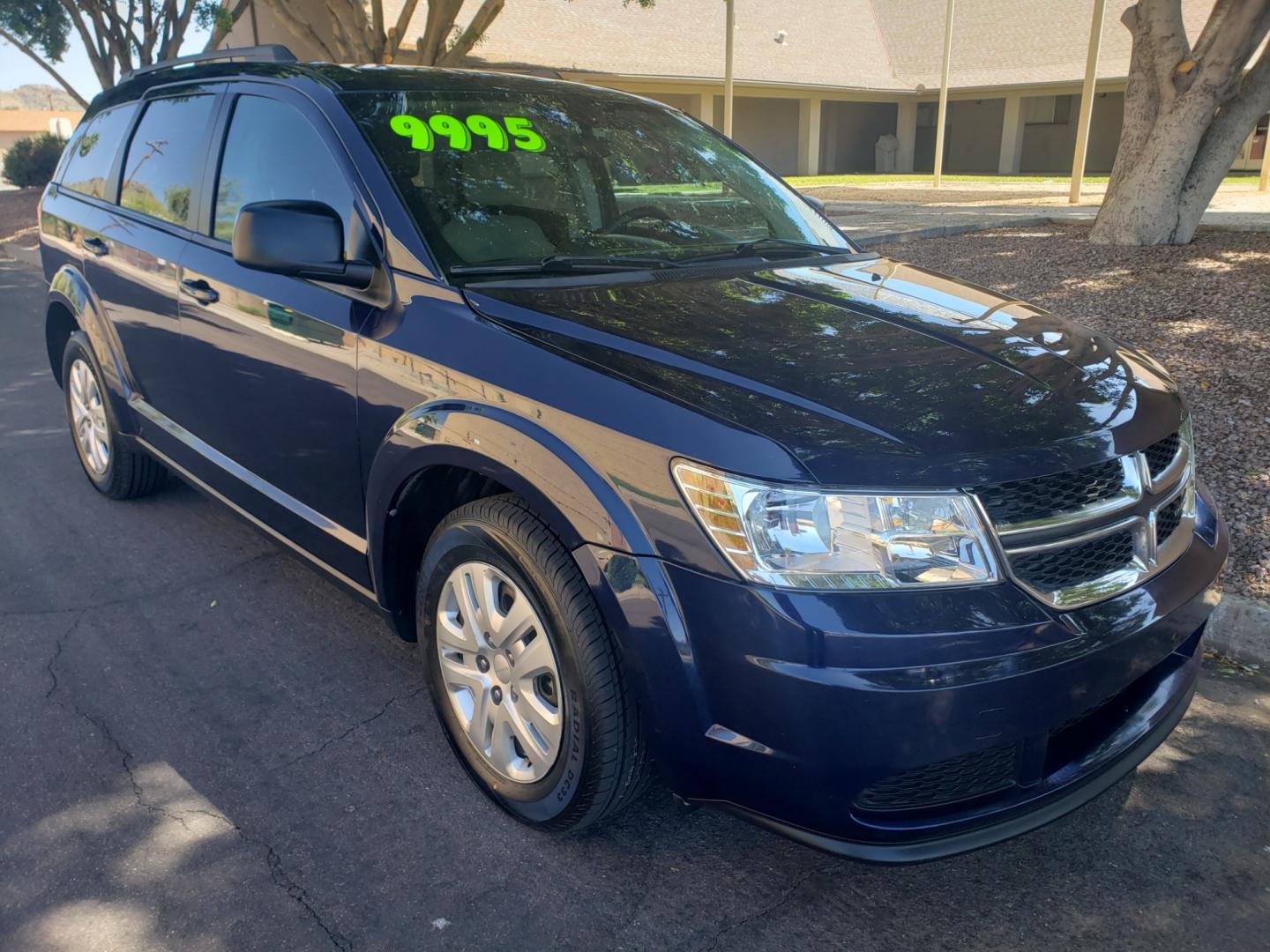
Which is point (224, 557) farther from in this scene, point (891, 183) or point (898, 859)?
point (891, 183)

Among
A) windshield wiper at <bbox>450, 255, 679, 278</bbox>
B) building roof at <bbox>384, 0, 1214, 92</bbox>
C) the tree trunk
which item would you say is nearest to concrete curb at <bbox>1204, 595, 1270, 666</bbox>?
windshield wiper at <bbox>450, 255, 679, 278</bbox>

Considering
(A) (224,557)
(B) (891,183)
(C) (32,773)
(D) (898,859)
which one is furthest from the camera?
(B) (891,183)

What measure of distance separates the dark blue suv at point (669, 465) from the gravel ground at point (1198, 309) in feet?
5.68

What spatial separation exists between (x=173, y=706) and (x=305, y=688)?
408 mm

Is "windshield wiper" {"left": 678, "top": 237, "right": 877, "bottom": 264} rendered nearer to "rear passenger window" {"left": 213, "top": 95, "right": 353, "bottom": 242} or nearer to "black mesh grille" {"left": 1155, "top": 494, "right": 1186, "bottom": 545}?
"rear passenger window" {"left": 213, "top": 95, "right": 353, "bottom": 242}

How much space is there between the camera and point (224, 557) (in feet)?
14.7

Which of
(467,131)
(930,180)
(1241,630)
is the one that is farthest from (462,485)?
(930,180)

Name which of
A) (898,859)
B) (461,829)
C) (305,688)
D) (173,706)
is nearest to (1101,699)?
(898,859)

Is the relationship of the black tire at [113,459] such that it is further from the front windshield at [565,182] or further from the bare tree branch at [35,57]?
the bare tree branch at [35,57]

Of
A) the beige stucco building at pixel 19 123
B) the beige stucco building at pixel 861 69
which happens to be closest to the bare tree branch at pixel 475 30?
the beige stucco building at pixel 861 69

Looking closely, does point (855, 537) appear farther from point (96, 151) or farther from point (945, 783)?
point (96, 151)

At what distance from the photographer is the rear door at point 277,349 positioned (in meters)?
3.03

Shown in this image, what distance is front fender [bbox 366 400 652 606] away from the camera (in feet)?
7.33

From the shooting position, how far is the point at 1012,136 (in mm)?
30922
